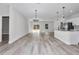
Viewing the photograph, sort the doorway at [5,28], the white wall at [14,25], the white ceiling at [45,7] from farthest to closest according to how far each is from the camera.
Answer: the doorway at [5,28] < the white wall at [14,25] < the white ceiling at [45,7]

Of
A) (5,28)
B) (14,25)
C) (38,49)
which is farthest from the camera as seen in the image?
(5,28)

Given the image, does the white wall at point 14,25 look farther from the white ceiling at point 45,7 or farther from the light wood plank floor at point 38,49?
the light wood plank floor at point 38,49

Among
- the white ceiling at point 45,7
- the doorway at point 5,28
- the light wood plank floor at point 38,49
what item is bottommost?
the light wood plank floor at point 38,49

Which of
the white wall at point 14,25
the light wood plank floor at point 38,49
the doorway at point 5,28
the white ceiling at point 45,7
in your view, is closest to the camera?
the light wood plank floor at point 38,49

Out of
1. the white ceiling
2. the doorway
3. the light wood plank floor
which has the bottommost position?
the light wood plank floor

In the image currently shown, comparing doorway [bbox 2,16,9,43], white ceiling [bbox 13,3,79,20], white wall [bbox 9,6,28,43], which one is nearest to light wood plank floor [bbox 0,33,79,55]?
white wall [bbox 9,6,28,43]

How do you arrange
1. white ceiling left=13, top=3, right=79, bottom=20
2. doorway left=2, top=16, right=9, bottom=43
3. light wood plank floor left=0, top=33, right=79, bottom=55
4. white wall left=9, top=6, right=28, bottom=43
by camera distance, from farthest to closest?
doorway left=2, top=16, right=9, bottom=43 < white wall left=9, top=6, right=28, bottom=43 < white ceiling left=13, top=3, right=79, bottom=20 < light wood plank floor left=0, top=33, right=79, bottom=55

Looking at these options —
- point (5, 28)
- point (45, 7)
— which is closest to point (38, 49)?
point (45, 7)

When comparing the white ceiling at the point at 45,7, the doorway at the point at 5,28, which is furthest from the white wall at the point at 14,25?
the doorway at the point at 5,28

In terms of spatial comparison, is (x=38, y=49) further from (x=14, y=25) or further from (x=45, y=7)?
(x=45, y=7)

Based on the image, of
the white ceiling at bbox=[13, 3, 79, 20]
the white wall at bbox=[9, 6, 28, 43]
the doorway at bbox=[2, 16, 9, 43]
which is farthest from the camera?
the doorway at bbox=[2, 16, 9, 43]

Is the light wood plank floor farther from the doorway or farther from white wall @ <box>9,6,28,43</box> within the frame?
the doorway

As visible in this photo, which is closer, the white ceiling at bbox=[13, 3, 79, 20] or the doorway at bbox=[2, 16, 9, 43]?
the white ceiling at bbox=[13, 3, 79, 20]
